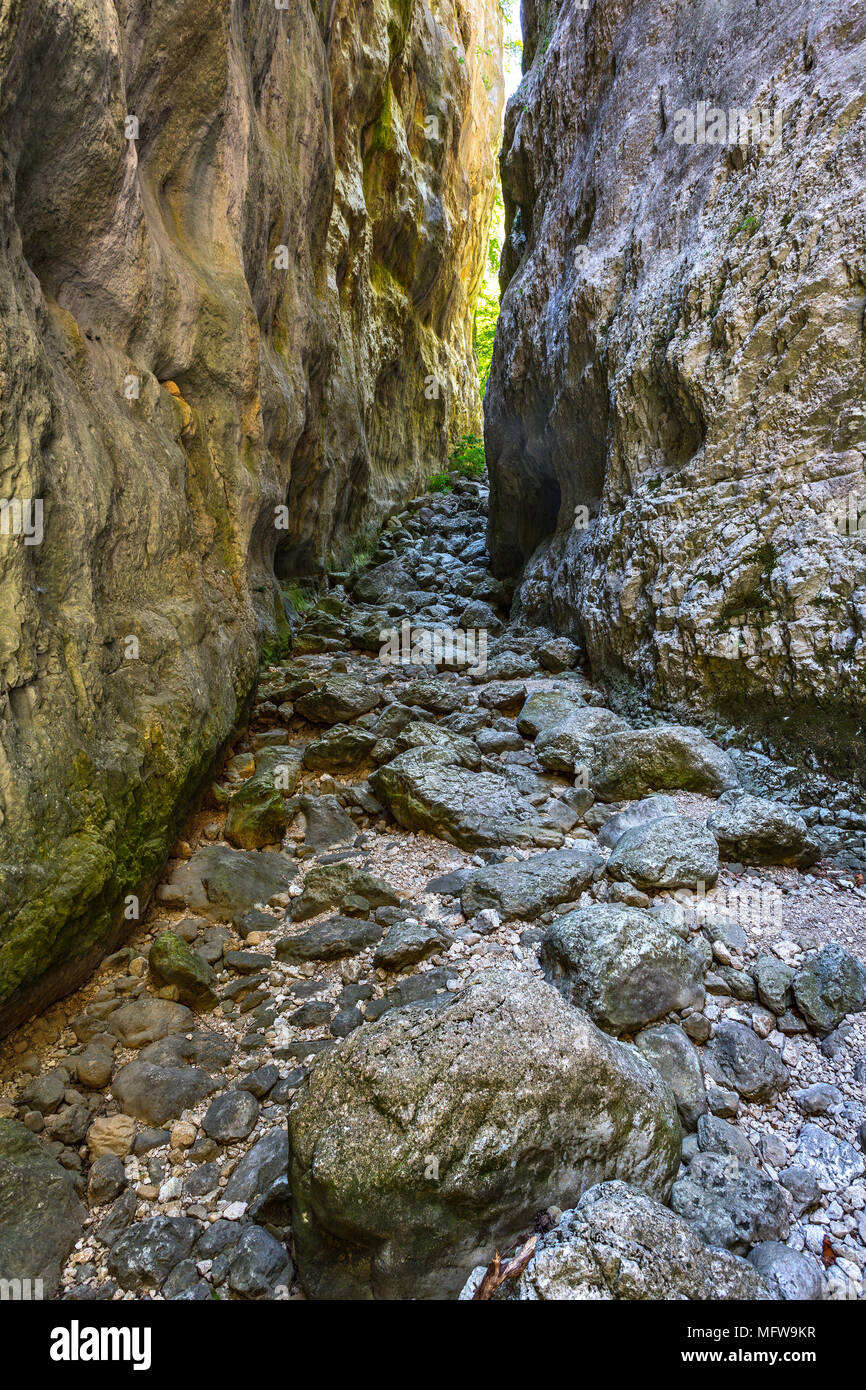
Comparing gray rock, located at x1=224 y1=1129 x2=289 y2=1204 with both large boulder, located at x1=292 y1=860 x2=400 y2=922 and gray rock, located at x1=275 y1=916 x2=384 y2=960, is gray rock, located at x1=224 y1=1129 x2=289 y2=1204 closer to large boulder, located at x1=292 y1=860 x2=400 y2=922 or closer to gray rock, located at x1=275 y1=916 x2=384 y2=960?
gray rock, located at x1=275 y1=916 x2=384 y2=960

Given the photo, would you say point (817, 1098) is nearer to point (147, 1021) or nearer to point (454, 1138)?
point (454, 1138)

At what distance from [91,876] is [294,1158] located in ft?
4.67

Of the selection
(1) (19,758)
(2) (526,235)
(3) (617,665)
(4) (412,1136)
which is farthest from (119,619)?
(2) (526,235)

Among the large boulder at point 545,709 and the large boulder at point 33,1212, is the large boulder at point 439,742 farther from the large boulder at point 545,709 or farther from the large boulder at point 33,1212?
the large boulder at point 33,1212

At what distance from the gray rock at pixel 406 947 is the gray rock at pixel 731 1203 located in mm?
1368

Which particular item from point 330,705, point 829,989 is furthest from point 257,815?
point 829,989

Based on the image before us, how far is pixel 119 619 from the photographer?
3611mm

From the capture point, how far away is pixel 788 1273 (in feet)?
5.63

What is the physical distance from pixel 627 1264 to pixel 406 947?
66.7 inches

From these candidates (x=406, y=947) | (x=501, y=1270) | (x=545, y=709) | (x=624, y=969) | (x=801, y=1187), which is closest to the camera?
(x=501, y=1270)

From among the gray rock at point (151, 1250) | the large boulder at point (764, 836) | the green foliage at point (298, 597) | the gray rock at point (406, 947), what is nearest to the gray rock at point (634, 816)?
the large boulder at point (764, 836)

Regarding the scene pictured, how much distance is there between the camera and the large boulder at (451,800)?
14.0 feet

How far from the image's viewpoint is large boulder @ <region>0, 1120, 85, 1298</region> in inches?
71.3

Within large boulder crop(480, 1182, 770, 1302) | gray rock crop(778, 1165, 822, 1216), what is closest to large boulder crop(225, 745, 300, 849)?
large boulder crop(480, 1182, 770, 1302)
